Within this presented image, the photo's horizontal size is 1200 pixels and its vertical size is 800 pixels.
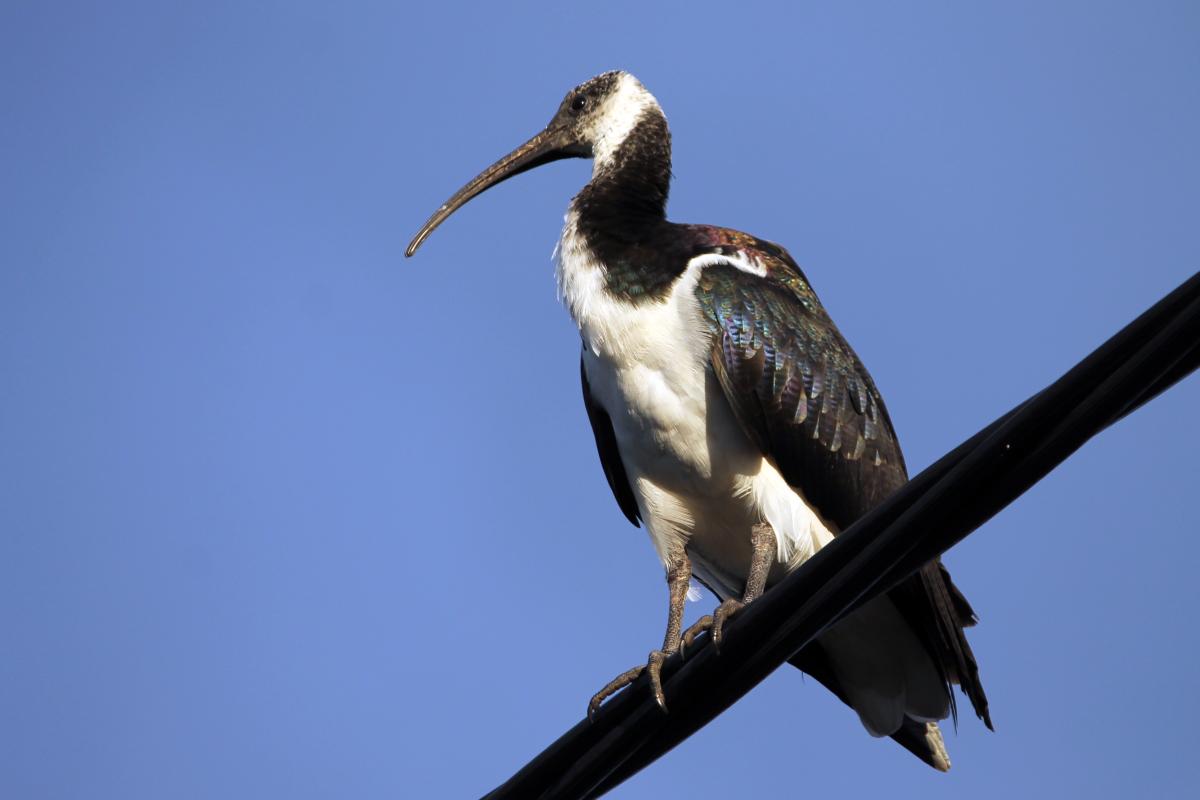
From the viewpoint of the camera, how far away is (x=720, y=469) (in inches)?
260

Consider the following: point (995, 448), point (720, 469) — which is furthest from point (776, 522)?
point (995, 448)

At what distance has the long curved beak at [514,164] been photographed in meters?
8.54

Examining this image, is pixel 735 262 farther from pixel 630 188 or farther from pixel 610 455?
pixel 610 455

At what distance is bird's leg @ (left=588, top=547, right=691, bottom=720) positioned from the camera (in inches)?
210

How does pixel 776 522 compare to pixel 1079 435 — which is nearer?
pixel 1079 435

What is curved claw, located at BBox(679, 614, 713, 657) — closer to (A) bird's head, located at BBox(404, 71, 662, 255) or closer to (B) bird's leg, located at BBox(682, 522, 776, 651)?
(B) bird's leg, located at BBox(682, 522, 776, 651)

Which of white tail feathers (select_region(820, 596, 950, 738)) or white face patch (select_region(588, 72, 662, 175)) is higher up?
white face patch (select_region(588, 72, 662, 175))

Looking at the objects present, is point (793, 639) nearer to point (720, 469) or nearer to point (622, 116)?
point (720, 469)

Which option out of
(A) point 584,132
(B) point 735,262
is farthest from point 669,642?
(A) point 584,132

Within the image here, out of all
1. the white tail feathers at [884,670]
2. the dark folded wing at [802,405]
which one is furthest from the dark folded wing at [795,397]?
the white tail feathers at [884,670]

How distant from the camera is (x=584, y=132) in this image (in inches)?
332

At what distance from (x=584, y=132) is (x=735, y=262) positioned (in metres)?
1.93

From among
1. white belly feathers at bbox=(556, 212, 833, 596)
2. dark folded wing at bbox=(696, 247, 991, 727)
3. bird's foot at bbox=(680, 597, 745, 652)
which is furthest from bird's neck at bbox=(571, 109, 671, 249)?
bird's foot at bbox=(680, 597, 745, 652)

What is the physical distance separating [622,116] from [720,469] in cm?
237
